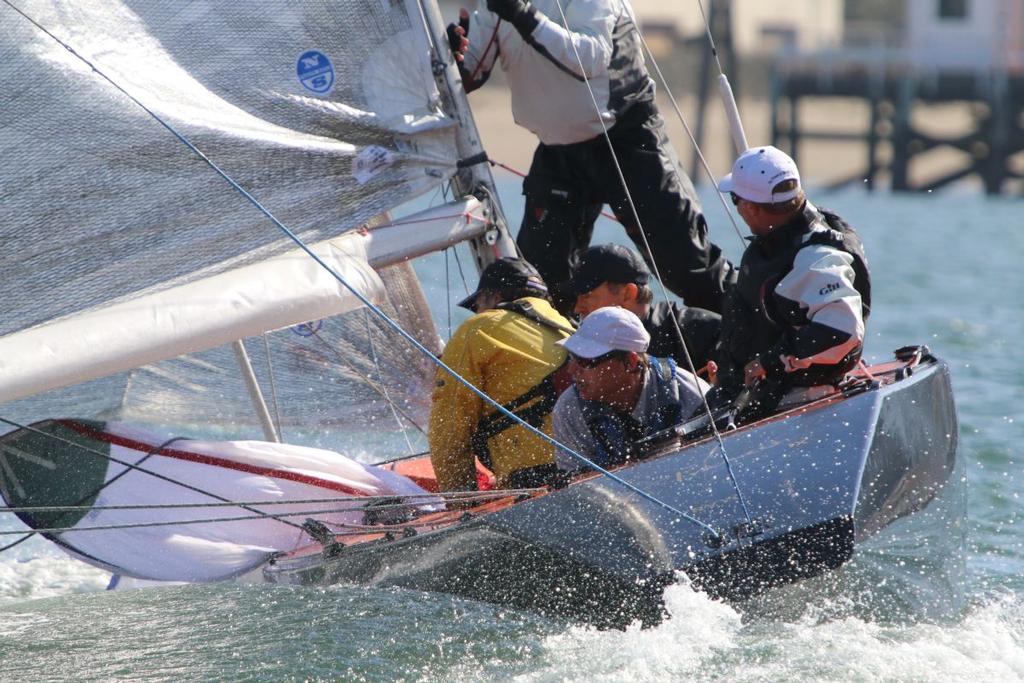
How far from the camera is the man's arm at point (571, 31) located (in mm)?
4617

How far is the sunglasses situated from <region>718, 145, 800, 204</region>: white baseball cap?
1.63 ft

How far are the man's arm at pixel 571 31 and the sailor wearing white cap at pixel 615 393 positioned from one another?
37.1 inches

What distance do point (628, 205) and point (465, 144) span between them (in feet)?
2.10

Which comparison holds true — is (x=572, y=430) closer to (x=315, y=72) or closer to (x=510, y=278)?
(x=510, y=278)

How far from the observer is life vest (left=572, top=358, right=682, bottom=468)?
403cm

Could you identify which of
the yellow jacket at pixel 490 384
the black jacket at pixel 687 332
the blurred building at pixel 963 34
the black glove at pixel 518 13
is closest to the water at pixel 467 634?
the yellow jacket at pixel 490 384

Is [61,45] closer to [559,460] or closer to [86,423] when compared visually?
[86,423]

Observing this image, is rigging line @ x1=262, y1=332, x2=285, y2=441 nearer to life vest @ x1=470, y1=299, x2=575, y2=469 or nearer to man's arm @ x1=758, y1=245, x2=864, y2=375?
life vest @ x1=470, y1=299, x2=575, y2=469

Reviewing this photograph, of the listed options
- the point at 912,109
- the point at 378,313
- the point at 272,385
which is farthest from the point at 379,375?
the point at 912,109

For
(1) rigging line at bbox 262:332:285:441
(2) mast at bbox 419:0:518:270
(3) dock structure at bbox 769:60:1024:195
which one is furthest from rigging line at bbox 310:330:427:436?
(3) dock structure at bbox 769:60:1024:195

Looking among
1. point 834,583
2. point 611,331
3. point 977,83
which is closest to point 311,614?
point 611,331

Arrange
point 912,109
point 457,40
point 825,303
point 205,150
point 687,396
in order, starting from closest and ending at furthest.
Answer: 1. point 825,303
2. point 687,396
3. point 205,150
4. point 457,40
5. point 912,109

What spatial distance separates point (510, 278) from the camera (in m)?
4.39

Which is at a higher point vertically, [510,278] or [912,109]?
[510,278]
